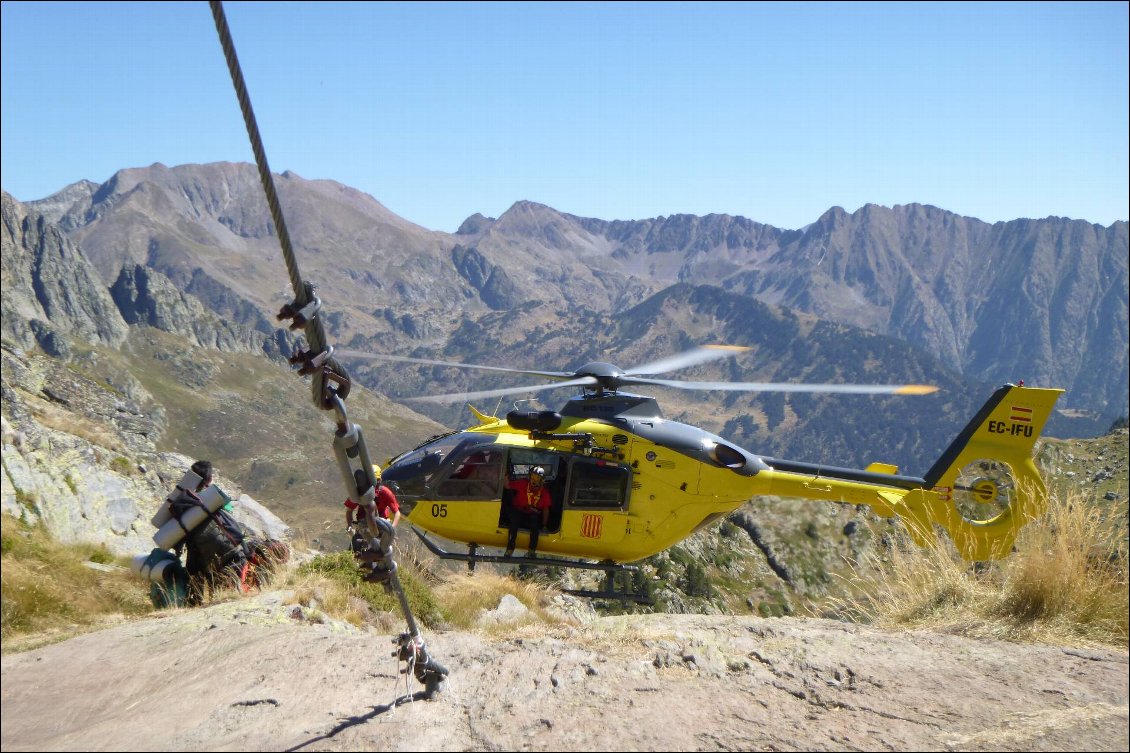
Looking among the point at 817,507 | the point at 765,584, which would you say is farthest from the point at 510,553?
the point at 817,507

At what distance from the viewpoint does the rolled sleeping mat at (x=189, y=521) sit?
39.1 ft

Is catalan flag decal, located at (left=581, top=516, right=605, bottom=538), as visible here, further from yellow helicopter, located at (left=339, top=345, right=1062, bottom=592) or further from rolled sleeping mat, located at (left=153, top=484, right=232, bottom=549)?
rolled sleeping mat, located at (left=153, top=484, right=232, bottom=549)

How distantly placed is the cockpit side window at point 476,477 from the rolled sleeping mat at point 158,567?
5795mm

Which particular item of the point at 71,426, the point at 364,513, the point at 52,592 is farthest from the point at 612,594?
the point at 71,426

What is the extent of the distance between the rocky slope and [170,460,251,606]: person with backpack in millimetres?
1883

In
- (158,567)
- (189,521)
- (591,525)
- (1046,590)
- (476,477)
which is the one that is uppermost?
(1046,590)

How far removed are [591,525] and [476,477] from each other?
2.48m

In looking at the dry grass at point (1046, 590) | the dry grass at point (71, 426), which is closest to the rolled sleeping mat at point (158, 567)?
the dry grass at point (1046, 590)

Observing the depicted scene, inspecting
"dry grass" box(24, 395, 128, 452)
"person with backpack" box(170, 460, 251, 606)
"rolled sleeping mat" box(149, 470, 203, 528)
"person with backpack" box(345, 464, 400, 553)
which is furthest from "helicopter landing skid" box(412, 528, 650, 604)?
"dry grass" box(24, 395, 128, 452)

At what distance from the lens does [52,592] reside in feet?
31.8

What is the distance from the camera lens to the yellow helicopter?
16391 mm

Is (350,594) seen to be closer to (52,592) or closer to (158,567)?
(158,567)

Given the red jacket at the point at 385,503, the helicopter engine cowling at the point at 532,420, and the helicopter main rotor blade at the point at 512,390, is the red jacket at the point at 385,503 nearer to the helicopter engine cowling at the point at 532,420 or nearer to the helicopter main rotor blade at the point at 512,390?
the helicopter main rotor blade at the point at 512,390

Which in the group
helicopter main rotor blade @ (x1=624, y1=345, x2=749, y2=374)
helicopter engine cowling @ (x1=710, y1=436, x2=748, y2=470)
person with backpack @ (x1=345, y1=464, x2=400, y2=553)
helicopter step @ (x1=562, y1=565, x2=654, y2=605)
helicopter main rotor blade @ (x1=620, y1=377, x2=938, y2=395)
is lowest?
helicopter step @ (x1=562, y1=565, x2=654, y2=605)
